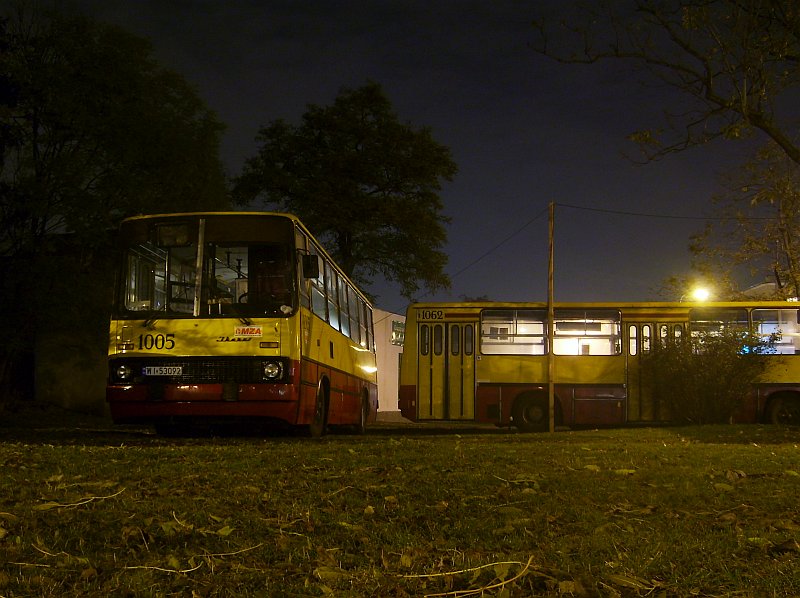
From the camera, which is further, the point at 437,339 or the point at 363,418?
the point at 437,339

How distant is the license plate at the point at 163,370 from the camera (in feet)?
43.0

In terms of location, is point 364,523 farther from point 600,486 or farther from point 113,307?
point 113,307

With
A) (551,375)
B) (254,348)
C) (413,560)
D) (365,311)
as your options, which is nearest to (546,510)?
(413,560)

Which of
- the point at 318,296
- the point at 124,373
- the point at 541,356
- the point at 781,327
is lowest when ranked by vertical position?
the point at 124,373

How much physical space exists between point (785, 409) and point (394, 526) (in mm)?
18976

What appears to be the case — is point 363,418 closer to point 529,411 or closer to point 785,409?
point 529,411

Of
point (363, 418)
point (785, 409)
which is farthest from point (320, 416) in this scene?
point (785, 409)

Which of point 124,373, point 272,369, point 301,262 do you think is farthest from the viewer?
point 301,262

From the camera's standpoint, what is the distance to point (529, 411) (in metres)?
23.3

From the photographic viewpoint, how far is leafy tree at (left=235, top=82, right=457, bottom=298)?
41.7 metres

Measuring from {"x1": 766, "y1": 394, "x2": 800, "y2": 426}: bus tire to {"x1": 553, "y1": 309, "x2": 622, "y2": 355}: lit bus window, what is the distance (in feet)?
12.8

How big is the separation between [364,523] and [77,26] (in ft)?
75.5

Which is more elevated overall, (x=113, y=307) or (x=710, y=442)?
(x=113, y=307)

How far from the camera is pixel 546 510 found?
21.1 feet
